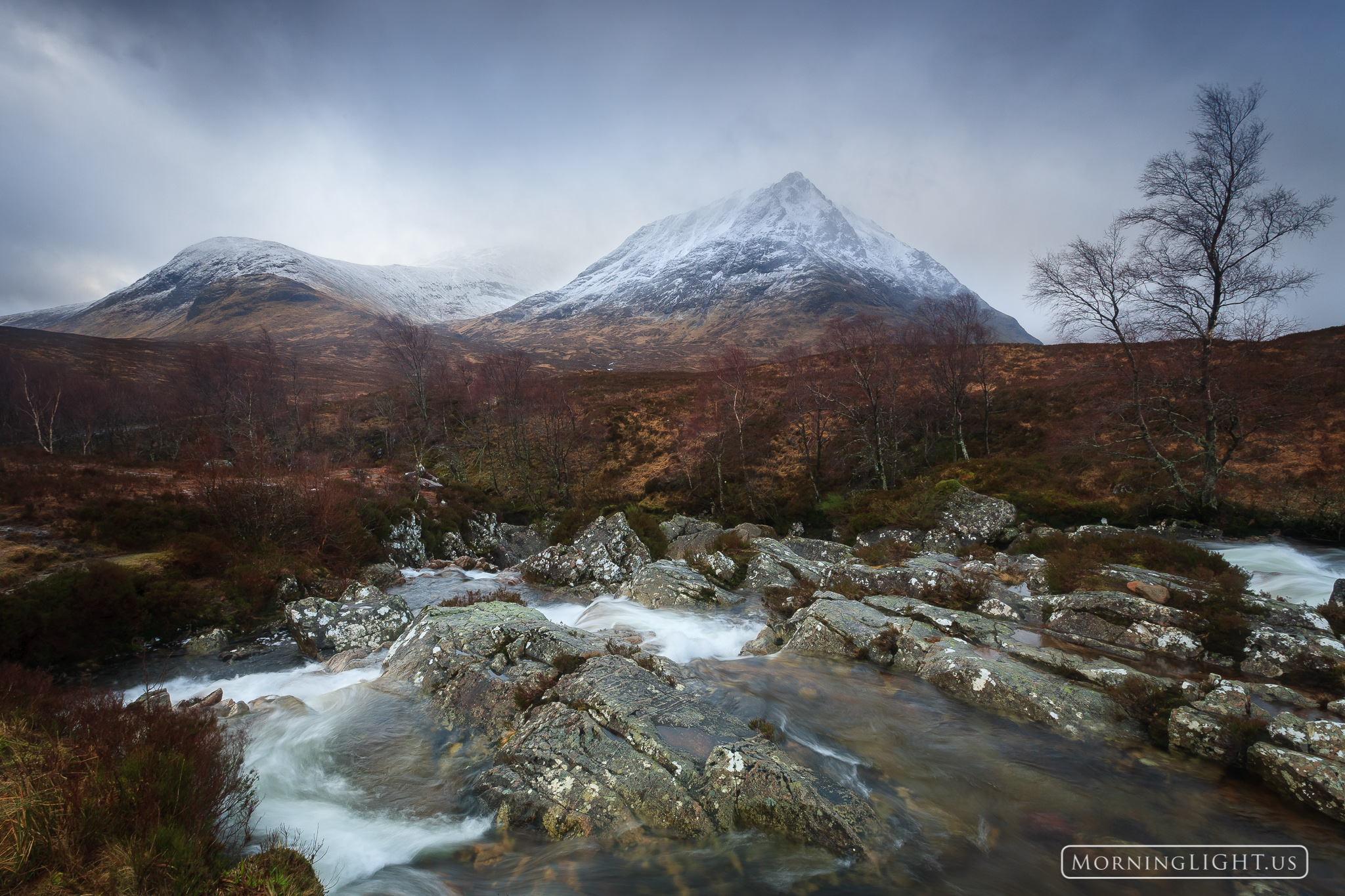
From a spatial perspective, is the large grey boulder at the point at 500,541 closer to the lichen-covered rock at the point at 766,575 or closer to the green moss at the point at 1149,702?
the lichen-covered rock at the point at 766,575

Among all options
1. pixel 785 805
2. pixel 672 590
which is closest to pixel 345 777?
pixel 785 805

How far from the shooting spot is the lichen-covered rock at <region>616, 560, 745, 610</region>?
14969mm

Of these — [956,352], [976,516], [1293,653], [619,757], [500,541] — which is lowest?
[500,541]

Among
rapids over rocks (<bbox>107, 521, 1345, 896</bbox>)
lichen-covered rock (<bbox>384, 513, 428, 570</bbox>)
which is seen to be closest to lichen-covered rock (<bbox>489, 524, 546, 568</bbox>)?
lichen-covered rock (<bbox>384, 513, 428, 570</bbox>)

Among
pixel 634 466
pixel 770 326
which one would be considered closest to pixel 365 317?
pixel 770 326

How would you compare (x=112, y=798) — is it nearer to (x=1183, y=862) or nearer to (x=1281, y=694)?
(x=1183, y=862)

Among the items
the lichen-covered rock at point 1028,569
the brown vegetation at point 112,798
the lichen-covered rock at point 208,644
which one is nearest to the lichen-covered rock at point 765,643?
the lichen-covered rock at point 1028,569

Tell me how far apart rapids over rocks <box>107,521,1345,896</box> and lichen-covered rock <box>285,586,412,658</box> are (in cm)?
139

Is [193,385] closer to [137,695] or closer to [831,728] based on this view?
[137,695]

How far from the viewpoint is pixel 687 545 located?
20.9m

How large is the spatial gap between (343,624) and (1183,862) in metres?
15.3

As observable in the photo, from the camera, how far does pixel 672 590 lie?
598 inches

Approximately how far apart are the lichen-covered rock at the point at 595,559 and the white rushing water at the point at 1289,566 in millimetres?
18240

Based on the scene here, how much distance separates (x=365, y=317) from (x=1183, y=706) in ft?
725
